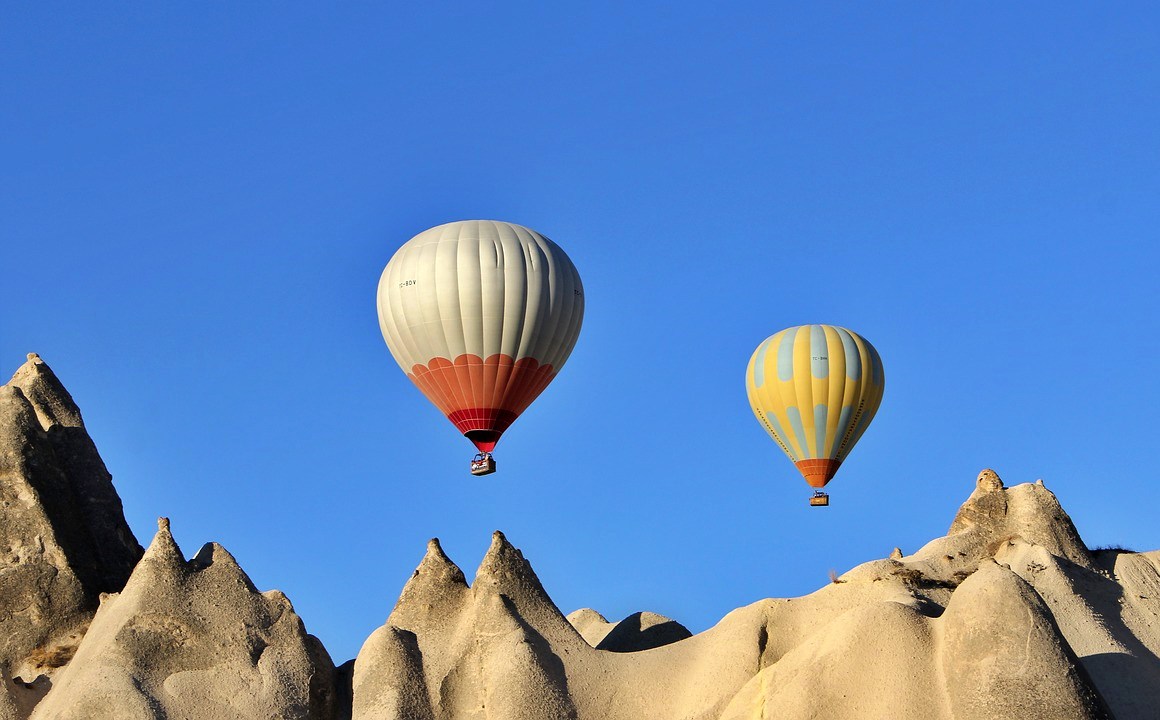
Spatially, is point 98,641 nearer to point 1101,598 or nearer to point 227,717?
point 227,717

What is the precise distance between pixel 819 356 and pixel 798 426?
1.41 metres

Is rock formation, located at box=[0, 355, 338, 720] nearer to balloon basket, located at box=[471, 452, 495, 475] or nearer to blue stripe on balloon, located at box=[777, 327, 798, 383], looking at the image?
balloon basket, located at box=[471, 452, 495, 475]

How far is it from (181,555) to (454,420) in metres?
9.80

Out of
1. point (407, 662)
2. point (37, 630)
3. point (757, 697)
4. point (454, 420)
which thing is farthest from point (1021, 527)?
point (37, 630)

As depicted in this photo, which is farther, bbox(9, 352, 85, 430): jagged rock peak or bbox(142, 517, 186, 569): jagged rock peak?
bbox(9, 352, 85, 430): jagged rock peak

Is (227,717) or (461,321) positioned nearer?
(227,717)

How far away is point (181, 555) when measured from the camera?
2572 cm

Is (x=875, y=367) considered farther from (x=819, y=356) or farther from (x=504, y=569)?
(x=504, y=569)

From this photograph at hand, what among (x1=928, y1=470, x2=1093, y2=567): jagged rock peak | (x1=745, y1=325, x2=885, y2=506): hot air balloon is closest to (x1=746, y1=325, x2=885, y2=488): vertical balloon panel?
(x1=745, y1=325, x2=885, y2=506): hot air balloon

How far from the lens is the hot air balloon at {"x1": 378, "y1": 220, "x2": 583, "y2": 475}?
34.1 meters

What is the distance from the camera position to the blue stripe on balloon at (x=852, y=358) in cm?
3784

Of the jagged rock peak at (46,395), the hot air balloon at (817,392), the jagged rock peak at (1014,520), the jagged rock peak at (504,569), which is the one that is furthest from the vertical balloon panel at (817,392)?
the jagged rock peak at (46,395)

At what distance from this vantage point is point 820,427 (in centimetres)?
3803

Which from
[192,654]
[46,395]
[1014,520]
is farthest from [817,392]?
[192,654]
